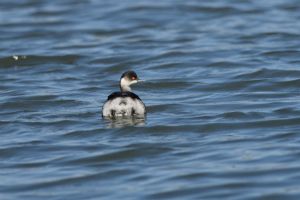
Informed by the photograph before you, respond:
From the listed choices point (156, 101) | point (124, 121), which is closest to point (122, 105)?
point (124, 121)

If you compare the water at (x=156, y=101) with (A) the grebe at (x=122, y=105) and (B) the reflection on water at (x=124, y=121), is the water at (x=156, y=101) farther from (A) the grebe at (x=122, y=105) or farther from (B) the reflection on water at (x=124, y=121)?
(A) the grebe at (x=122, y=105)

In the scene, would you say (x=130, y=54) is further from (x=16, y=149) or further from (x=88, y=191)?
(x=88, y=191)

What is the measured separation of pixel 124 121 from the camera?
9.49m

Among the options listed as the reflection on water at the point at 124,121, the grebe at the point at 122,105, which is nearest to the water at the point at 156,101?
the reflection on water at the point at 124,121

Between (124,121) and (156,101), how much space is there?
2.00m

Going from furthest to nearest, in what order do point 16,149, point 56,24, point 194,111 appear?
point 56,24 → point 194,111 → point 16,149

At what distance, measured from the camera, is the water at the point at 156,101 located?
7.11m

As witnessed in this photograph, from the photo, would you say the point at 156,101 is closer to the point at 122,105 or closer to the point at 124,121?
the point at 124,121

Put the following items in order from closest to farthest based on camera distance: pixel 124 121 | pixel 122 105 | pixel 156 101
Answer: pixel 122 105, pixel 124 121, pixel 156 101

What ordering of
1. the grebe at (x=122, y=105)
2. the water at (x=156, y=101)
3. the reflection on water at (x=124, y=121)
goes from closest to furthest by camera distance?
1. the water at (x=156, y=101)
2. the grebe at (x=122, y=105)
3. the reflection on water at (x=124, y=121)

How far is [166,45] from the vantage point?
674 inches

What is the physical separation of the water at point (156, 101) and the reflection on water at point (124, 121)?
5 centimetres

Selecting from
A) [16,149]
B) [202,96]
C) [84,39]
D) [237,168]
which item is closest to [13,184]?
[16,149]

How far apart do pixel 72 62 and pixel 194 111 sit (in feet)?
19.3
